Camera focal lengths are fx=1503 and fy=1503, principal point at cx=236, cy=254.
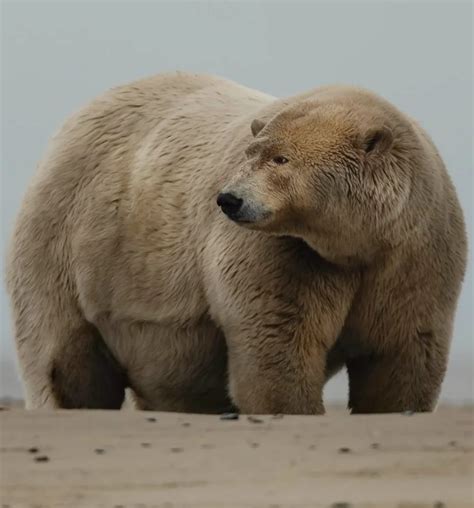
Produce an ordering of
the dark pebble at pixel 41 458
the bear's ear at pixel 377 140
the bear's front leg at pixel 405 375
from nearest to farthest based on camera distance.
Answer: the dark pebble at pixel 41 458
the bear's ear at pixel 377 140
the bear's front leg at pixel 405 375

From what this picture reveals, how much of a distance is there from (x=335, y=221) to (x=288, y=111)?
61 cm

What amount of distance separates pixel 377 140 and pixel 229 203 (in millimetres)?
815

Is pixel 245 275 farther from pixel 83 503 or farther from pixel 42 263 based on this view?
pixel 83 503

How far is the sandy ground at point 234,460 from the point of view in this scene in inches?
197

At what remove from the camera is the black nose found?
22.6 feet

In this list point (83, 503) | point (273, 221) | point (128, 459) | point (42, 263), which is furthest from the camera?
point (42, 263)

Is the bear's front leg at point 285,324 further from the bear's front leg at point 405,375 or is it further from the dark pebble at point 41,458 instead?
the dark pebble at point 41,458

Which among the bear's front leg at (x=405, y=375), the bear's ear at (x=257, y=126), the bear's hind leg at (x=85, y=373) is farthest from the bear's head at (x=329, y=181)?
the bear's hind leg at (x=85, y=373)

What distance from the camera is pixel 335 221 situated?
7.11 metres

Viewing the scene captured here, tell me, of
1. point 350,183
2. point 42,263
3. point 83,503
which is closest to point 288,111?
point 350,183

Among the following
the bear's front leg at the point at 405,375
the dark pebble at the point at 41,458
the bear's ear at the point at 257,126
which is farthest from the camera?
the bear's front leg at the point at 405,375

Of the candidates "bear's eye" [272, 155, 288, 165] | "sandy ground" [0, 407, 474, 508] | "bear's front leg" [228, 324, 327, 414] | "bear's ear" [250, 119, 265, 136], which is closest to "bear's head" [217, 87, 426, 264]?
"bear's eye" [272, 155, 288, 165]

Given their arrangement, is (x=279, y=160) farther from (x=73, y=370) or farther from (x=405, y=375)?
(x=73, y=370)

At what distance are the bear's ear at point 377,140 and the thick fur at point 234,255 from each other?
11mm
